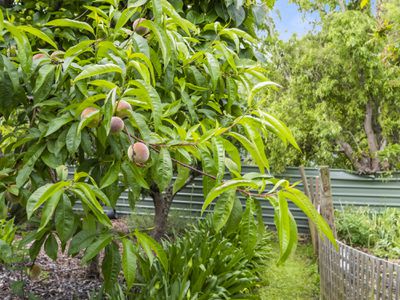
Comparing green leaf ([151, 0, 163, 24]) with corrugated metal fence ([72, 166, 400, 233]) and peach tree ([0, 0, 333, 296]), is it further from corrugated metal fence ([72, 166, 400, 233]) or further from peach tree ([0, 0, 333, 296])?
corrugated metal fence ([72, 166, 400, 233])

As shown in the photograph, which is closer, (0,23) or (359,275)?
(0,23)

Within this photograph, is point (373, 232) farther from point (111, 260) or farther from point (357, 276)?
point (111, 260)

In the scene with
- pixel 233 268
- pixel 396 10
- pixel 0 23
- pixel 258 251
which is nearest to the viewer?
pixel 0 23

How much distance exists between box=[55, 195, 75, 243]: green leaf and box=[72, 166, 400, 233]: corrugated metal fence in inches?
254

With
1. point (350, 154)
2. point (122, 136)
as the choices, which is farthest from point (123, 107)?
A: point (350, 154)

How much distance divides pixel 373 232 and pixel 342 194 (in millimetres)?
1807

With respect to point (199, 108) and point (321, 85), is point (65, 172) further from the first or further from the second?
point (321, 85)

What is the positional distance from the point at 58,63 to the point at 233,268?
2.95m

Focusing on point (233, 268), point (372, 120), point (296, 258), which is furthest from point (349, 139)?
point (233, 268)

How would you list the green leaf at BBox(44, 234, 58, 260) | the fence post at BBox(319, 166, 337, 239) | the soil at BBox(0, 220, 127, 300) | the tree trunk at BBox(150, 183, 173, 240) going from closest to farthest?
the green leaf at BBox(44, 234, 58, 260), the soil at BBox(0, 220, 127, 300), the fence post at BBox(319, 166, 337, 239), the tree trunk at BBox(150, 183, 173, 240)

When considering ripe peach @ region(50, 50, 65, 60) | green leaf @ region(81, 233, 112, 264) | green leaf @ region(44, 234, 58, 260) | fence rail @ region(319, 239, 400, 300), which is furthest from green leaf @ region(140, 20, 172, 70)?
fence rail @ region(319, 239, 400, 300)

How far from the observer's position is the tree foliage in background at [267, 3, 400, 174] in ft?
24.3

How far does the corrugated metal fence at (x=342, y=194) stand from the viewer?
23.6ft

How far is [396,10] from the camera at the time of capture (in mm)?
6844
